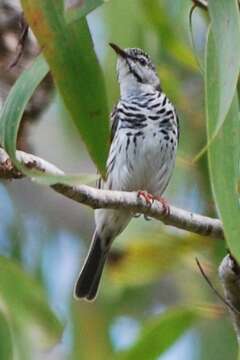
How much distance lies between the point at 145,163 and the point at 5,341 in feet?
5.48

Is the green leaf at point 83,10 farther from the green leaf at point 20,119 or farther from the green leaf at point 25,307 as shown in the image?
the green leaf at point 25,307

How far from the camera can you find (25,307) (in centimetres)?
258

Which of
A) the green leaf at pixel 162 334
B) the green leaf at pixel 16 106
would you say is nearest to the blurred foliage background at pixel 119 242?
the green leaf at pixel 162 334

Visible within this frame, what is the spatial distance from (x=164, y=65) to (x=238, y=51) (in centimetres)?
217

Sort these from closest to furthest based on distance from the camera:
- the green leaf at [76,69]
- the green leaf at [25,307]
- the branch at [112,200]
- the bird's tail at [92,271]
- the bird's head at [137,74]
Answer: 1. the green leaf at [76,69]
2. the branch at [112,200]
3. the green leaf at [25,307]
4. the bird's tail at [92,271]
5. the bird's head at [137,74]

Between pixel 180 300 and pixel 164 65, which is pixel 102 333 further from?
pixel 164 65

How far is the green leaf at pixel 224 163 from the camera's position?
1.82 m

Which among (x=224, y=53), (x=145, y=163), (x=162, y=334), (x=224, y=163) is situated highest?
(x=224, y=53)

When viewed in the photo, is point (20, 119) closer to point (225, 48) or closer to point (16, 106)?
point (16, 106)

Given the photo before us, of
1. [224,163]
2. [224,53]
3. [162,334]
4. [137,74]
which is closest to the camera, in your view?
[224,53]

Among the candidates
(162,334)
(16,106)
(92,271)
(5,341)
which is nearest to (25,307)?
(5,341)

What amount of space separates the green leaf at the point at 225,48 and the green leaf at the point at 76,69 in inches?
A: 7.7

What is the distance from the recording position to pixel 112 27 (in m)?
3.32

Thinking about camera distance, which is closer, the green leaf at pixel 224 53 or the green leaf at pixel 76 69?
the green leaf at pixel 224 53
